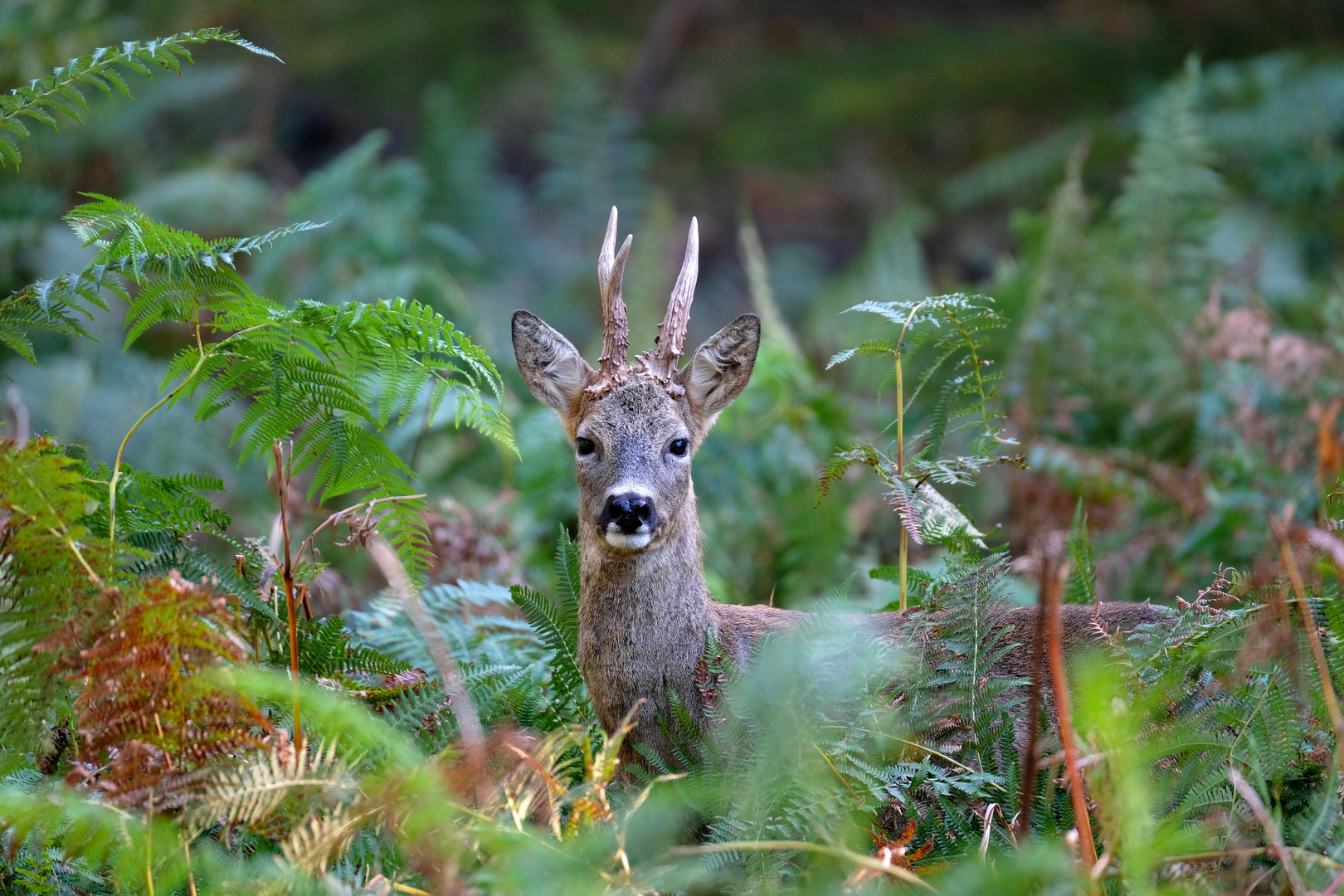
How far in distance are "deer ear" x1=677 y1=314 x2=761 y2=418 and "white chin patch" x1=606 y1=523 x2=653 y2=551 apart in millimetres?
774

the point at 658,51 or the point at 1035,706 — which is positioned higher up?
the point at 658,51

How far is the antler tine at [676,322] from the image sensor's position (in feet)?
12.9

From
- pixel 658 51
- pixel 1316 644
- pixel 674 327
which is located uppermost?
pixel 658 51

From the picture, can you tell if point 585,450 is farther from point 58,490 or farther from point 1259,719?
point 1259,719

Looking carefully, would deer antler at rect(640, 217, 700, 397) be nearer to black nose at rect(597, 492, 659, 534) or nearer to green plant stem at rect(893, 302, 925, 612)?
black nose at rect(597, 492, 659, 534)

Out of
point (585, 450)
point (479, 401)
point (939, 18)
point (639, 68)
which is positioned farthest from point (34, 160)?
point (939, 18)

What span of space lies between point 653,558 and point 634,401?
0.64 meters

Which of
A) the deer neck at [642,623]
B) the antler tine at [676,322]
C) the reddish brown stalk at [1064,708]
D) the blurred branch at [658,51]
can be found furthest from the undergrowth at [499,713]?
the blurred branch at [658,51]

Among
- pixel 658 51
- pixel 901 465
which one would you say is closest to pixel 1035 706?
pixel 901 465

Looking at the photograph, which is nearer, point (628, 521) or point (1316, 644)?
point (1316, 644)

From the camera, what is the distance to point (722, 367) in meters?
4.32

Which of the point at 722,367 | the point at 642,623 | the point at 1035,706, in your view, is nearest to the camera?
the point at 1035,706

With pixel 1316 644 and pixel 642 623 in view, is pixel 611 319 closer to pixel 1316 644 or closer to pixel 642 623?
pixel 642 623

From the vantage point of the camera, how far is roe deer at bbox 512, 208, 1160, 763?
348cm
